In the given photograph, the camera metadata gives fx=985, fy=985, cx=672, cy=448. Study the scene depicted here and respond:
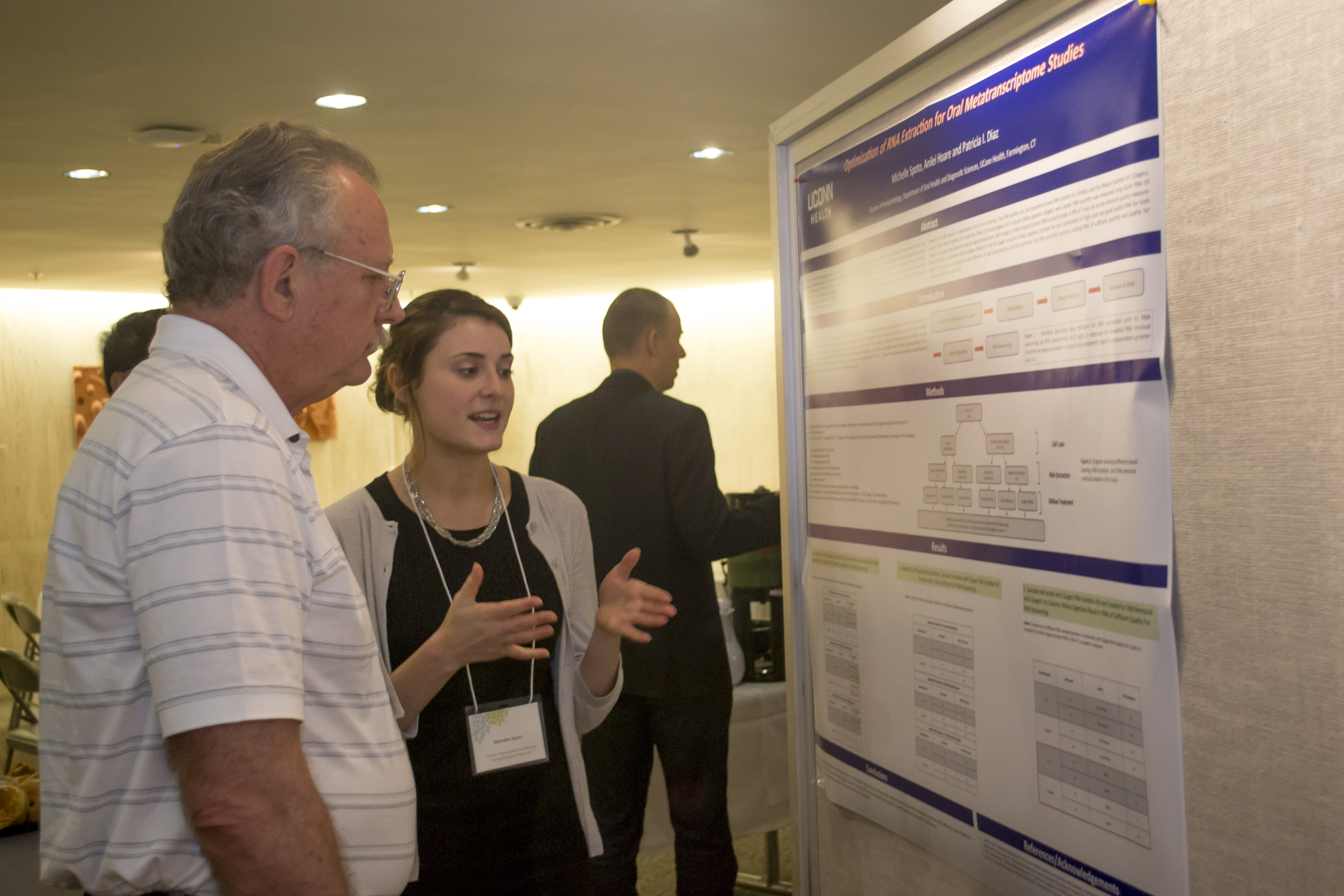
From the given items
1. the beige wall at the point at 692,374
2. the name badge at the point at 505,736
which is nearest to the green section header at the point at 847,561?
the name badge at the point at 505,736

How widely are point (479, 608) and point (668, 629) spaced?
1.15m

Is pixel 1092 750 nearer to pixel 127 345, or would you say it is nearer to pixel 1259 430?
pixel 1259 430

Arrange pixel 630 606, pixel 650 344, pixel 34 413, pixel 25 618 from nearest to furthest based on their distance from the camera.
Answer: pixel 630 606 < pixel 650 344 < pixel 25 618 < pixel 34 413

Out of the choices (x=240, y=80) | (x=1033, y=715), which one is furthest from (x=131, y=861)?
(x=240, y=80)

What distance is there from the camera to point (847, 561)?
63.7 inches

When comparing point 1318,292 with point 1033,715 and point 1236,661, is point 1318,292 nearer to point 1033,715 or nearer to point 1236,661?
point 1236,661

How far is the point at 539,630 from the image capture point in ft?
5.10

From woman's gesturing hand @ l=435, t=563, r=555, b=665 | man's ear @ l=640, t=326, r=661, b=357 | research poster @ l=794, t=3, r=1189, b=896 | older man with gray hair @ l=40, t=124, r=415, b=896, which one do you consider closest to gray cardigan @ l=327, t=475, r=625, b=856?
woman's gesturing hand @ l=435, t=563, r=555, b=665

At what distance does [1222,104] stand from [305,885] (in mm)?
1132

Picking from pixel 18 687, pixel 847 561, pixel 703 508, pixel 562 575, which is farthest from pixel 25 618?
→ pixel 847 561

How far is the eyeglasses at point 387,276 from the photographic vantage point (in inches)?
43.8

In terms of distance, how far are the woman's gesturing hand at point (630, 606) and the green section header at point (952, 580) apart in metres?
0.43

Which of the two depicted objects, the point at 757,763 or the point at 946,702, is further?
the point at 757,763

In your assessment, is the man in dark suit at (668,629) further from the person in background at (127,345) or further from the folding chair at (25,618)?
the folding chair at (25,618)
